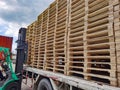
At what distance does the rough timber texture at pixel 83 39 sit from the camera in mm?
2498

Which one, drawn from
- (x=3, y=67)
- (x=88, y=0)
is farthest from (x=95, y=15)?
(x=3, y=67)

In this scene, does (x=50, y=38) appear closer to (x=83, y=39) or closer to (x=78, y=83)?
(x=83, y=39)

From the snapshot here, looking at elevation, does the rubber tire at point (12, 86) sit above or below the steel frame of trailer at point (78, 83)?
below

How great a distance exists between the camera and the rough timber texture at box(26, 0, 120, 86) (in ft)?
8.20

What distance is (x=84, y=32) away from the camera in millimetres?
3123

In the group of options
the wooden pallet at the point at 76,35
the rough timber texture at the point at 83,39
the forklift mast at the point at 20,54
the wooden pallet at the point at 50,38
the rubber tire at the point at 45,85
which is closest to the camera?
the rough timber texture at the point at 83,39

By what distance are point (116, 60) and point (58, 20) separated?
2341 millimetres

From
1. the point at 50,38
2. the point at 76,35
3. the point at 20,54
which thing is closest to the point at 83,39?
the point at 76,35

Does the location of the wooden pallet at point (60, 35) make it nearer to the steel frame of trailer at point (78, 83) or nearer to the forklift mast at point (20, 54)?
the steel frame of trailer at point (78, 83)

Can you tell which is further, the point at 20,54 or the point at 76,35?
the point at 20,54

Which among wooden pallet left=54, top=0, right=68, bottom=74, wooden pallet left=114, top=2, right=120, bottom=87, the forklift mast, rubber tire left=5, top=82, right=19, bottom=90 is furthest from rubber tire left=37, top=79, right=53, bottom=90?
wooden pallet left=114, top=2, right=120, bottom=87

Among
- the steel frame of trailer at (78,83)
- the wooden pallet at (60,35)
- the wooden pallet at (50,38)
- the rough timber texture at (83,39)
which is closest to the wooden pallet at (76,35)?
the rough timber texture at (83,39)

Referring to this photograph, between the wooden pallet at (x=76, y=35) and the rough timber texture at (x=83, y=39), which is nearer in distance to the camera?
the rough timber texture at (x=83, y=39)

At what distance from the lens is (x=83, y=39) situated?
313 cm
